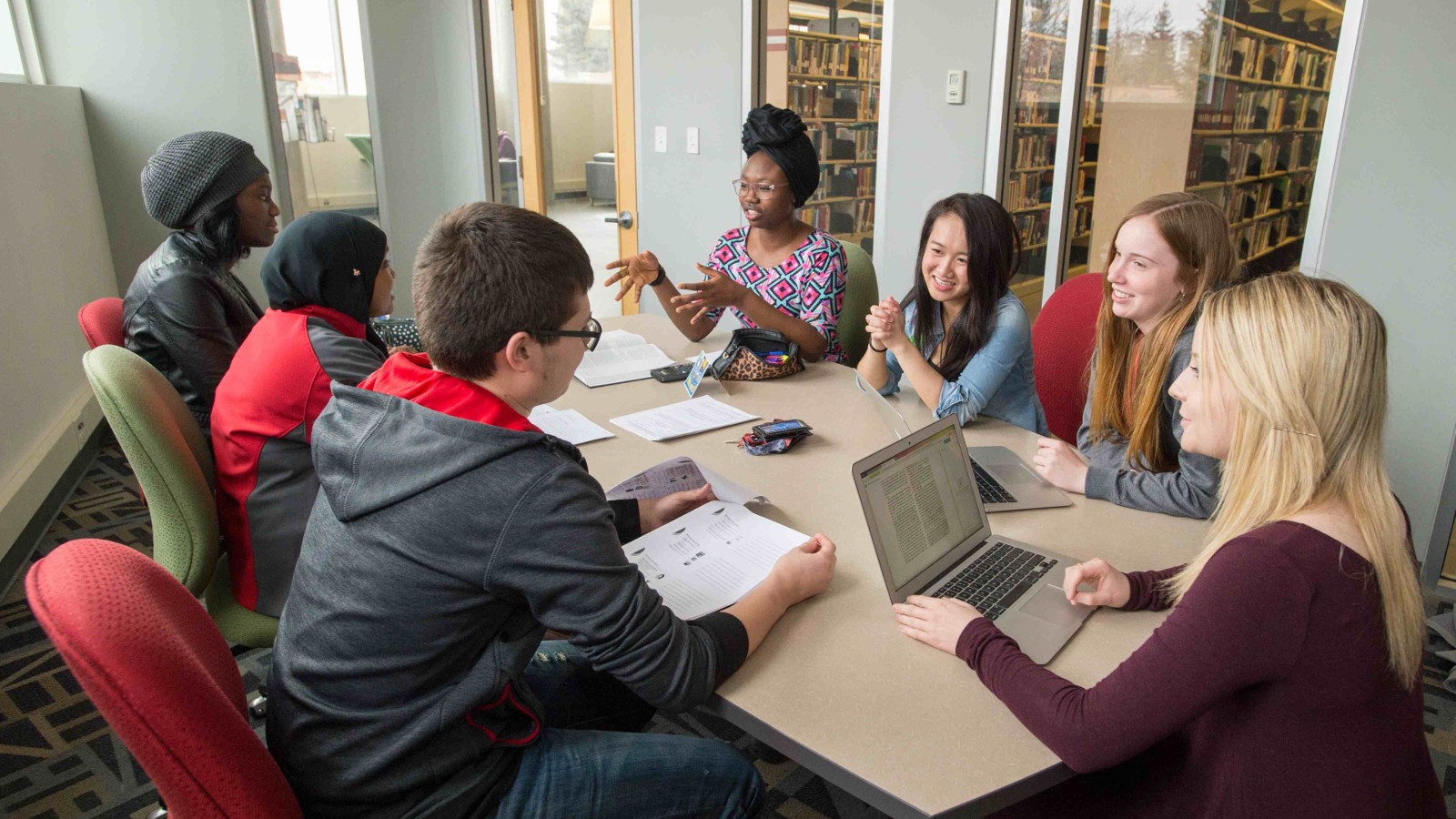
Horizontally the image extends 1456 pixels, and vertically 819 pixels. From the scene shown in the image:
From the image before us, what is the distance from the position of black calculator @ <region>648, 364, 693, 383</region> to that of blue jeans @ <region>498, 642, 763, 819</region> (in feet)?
4.12

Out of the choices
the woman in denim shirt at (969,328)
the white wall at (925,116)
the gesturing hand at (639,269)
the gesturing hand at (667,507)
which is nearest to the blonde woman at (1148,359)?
the woman in denim shirt at (969,328)

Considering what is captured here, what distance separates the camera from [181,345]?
205cm

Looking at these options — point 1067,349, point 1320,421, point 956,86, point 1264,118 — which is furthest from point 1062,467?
point 956,86

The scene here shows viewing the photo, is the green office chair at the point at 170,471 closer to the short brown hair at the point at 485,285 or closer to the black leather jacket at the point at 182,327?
the black leather jacket at the point at 182,327

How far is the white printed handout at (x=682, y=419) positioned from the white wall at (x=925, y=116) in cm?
219

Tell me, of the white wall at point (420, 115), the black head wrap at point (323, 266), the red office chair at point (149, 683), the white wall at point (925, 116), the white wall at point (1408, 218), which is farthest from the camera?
the white wall at point (420, 115)

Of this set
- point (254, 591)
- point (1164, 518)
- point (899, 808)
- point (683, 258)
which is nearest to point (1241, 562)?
point (899, 808)

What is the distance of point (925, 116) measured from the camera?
149 inches

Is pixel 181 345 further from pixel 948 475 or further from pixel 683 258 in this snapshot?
pixel 683 258

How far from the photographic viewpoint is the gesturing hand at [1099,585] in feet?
3.92

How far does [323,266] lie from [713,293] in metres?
0.98

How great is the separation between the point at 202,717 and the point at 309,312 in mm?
1142

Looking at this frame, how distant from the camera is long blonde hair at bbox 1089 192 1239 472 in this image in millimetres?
1663

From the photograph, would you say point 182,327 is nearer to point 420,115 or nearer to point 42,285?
point 42,285
